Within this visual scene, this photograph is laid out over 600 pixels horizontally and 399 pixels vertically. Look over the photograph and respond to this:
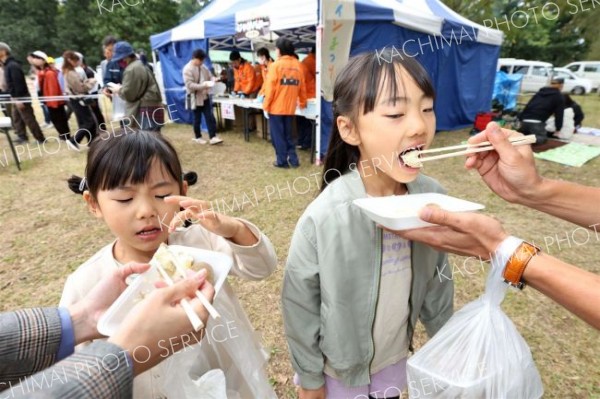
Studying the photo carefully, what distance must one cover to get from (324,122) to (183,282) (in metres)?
5.56

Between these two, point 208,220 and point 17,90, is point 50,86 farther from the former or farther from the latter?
point 208,220

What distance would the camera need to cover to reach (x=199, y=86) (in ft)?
23.8

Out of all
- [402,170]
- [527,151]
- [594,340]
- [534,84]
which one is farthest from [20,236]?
[534,84]

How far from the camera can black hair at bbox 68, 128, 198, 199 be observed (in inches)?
46.7

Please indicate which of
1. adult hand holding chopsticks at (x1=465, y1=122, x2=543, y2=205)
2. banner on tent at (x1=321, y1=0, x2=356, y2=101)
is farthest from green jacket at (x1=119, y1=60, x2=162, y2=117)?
adult hand holding chopsticks at (x1=465, y1=122, x2=543, y2=205)

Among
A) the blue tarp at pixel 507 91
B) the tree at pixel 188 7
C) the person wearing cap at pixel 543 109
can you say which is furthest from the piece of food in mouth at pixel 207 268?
the tree at pixel 188 7

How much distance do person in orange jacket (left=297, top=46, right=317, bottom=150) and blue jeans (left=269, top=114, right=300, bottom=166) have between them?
4.18 ft

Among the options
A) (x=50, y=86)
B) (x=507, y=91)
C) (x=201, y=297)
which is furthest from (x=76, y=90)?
(x=507, y=91)

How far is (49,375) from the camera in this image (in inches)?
25.3

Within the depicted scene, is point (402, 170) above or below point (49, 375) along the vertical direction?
above

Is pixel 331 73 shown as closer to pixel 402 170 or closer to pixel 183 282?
pixel 402 170

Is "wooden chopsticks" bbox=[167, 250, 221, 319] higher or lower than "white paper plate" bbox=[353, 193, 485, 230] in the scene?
lower

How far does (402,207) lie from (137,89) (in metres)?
5.61

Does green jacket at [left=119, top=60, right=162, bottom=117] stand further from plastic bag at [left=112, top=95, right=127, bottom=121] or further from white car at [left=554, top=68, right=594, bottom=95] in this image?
white car at [left=554, top=68, right=594, bottom=95]
